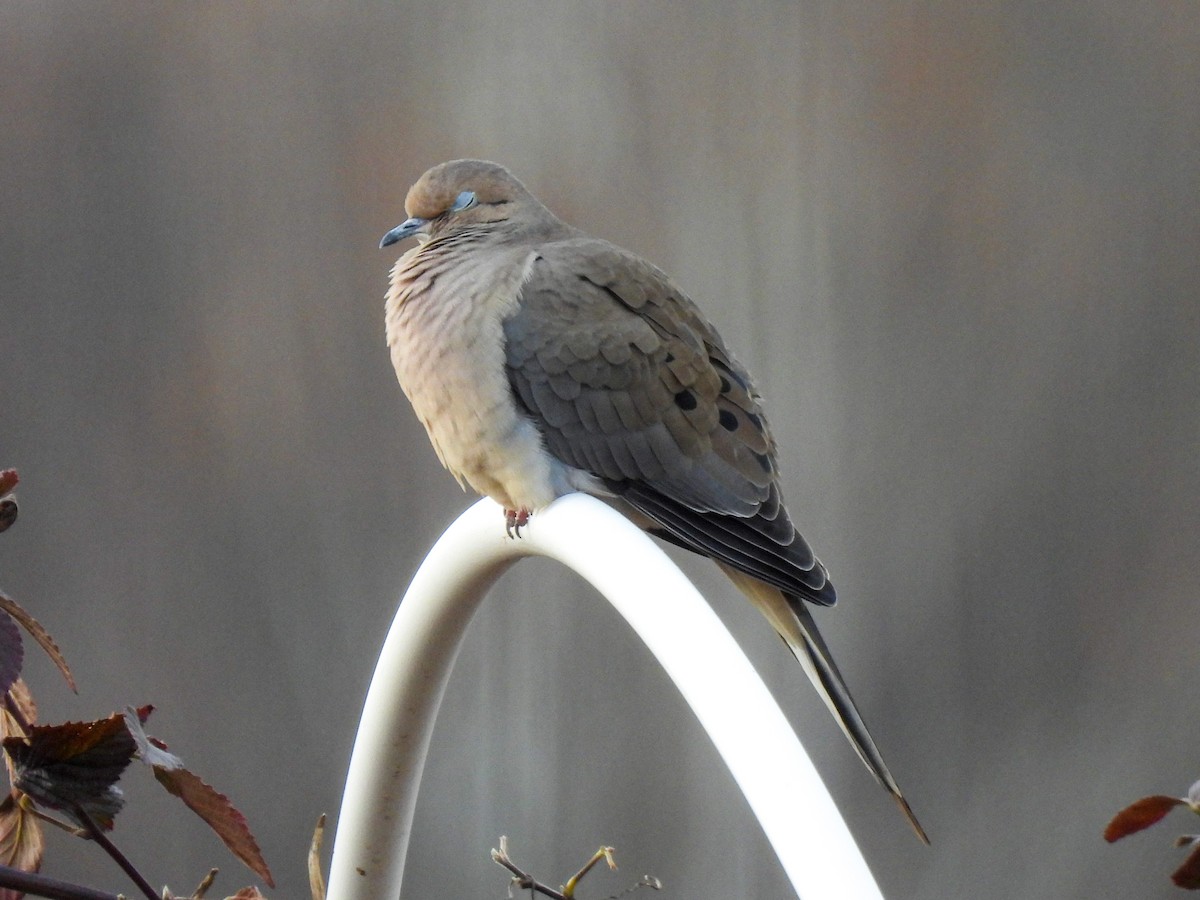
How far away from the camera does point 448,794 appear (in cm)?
241

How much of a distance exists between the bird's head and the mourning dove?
7 centimetres

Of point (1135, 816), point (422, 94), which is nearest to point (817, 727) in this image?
point (422, 94)

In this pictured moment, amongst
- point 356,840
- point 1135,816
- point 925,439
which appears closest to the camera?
point 1135,816

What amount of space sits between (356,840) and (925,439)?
168 cm

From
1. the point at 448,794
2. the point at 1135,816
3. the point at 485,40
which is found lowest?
the point at 448,794

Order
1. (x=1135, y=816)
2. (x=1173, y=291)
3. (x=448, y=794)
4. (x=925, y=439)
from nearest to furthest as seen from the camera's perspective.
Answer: (x=1135, y=816) → (x=1173, y=291) → (x=925, y=439) → (x=448, y=794)

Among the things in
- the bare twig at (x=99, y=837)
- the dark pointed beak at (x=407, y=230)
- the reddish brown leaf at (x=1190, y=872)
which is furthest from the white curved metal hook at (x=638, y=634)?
the dark pointed beak at (x=407, y=230)

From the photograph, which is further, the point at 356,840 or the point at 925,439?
the point at 925,439

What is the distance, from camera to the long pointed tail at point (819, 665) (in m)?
0.91

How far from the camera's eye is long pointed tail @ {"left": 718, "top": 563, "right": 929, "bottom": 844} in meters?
0.91

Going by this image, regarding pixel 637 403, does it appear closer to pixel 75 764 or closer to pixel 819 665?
pixel 819 665

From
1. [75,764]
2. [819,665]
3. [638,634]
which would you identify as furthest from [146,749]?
[819,665]

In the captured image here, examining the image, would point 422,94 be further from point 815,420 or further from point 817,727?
point 817,727

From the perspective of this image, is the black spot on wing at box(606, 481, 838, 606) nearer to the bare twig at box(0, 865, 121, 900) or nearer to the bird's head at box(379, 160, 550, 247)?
the bird's head at box(379, 160, 550, 247)
